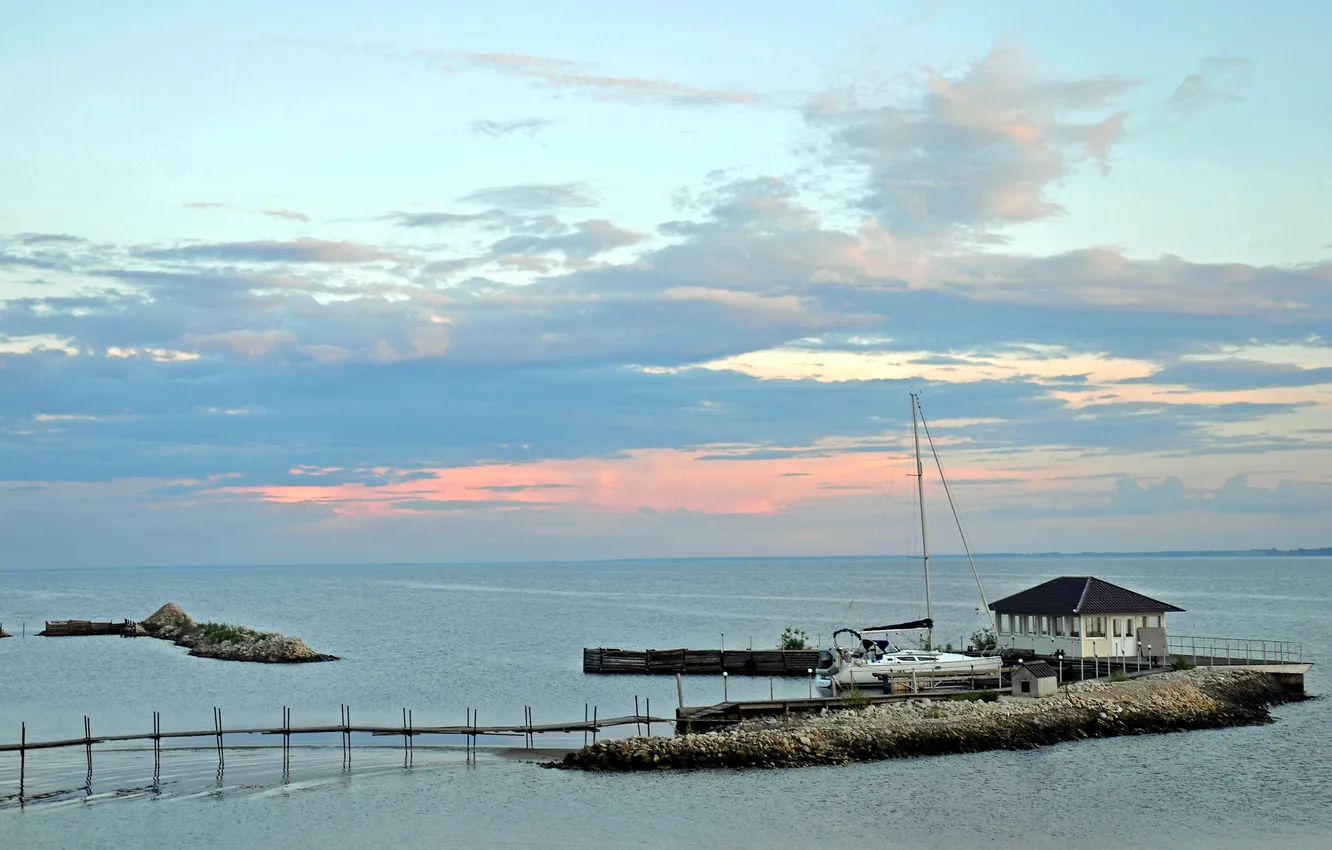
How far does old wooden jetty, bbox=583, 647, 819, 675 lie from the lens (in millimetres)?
78575

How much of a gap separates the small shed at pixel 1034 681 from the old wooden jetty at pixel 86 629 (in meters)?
96.4

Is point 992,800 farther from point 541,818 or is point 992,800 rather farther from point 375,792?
point 375,792

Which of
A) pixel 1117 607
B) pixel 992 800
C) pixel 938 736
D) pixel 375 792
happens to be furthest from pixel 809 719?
pixel 1117 607

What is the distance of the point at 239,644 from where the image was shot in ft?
330

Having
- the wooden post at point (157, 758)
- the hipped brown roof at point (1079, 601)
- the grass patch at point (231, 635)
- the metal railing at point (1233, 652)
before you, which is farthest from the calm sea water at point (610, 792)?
the grass patch at point (231, 635)

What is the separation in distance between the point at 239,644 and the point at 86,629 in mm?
38796

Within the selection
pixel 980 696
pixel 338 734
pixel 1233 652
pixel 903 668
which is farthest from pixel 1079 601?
pixel 338 734

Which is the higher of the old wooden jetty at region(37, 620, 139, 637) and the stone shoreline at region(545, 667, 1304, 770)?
the old wooden jetty at region(37, 620, 139, 637)

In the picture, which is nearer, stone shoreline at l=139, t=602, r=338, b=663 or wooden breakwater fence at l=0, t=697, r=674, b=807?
wooden breakwater fence at l=0, t=697, r=674, b=807

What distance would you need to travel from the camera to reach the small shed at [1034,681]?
185ft

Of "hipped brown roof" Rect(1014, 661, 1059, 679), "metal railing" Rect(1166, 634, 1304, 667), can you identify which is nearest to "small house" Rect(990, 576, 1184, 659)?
"metal railing" Rect(1166, 634, 1304, 667)

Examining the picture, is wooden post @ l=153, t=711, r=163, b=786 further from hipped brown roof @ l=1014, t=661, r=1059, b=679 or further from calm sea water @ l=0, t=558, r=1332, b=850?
hipped brown roof @ l=1014, t=661, r=1059, b=679

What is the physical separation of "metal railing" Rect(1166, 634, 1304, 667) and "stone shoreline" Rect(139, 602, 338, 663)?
59212 mm

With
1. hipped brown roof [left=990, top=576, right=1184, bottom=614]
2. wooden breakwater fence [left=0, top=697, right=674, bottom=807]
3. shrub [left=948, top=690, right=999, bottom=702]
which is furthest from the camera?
hipped brown roof [left=990, top=576, right=1184, bottom=614]
